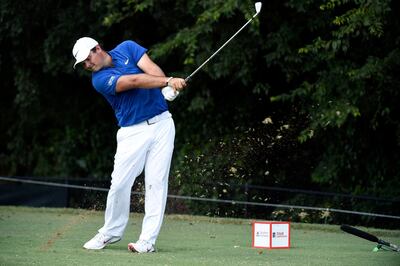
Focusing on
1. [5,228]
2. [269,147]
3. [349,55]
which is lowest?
[5,228]

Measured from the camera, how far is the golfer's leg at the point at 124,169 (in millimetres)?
8516

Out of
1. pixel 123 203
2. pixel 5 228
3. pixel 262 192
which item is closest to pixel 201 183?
pixel 262 192

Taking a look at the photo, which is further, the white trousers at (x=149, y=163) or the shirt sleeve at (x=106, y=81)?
the white trousers at (x=149, y=163)

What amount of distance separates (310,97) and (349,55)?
79cm

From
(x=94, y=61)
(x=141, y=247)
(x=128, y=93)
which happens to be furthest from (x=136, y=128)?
(x=141, y=247)

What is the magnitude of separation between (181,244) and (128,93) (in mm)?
1600

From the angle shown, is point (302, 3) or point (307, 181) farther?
point (307, 181)

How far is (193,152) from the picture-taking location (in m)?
16.7

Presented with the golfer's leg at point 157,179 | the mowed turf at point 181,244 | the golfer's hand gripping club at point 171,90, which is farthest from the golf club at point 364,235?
the golfer's hand gripping club at point 171,90

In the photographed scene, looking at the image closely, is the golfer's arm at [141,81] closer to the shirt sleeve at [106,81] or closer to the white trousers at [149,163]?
the shirt sleeve at [106,81]

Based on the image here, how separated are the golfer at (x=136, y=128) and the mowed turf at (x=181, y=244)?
0.33m

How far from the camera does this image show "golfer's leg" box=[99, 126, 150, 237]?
8.52 meters

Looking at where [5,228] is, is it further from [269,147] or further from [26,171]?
[26,171]

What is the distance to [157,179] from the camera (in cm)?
852
